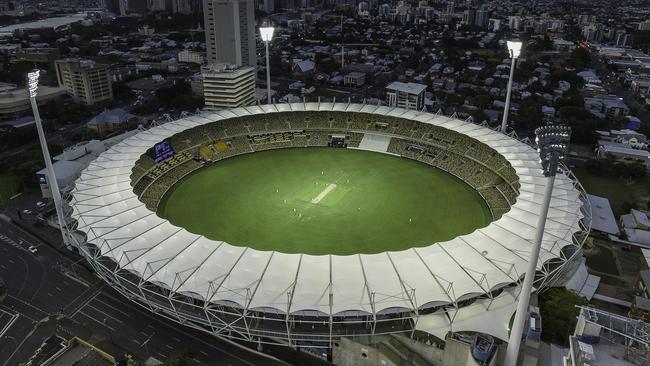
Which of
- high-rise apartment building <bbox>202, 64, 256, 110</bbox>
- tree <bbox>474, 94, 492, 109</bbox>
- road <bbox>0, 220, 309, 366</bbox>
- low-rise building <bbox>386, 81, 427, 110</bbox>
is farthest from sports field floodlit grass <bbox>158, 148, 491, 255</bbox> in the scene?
tree <bbox>474, 94, 492, 109</bbox>

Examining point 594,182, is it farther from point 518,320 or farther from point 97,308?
point 97,308

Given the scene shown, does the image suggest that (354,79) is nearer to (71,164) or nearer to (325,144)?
(325,144)

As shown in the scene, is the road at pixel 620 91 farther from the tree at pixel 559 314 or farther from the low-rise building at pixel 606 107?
the tree at pixel 559 314

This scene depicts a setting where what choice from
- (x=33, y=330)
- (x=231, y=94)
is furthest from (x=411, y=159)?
(x=33, y=330)

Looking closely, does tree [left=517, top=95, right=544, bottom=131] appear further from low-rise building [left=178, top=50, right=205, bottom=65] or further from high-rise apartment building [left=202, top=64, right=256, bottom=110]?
low-rise building [left=178, top=50, right=205, bottom=65]

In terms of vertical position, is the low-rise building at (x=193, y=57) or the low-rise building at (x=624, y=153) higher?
the low-rise building at (x=193, y=57)

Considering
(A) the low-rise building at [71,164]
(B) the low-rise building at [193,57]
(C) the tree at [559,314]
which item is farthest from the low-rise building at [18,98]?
(C) the tree at [559,314]
